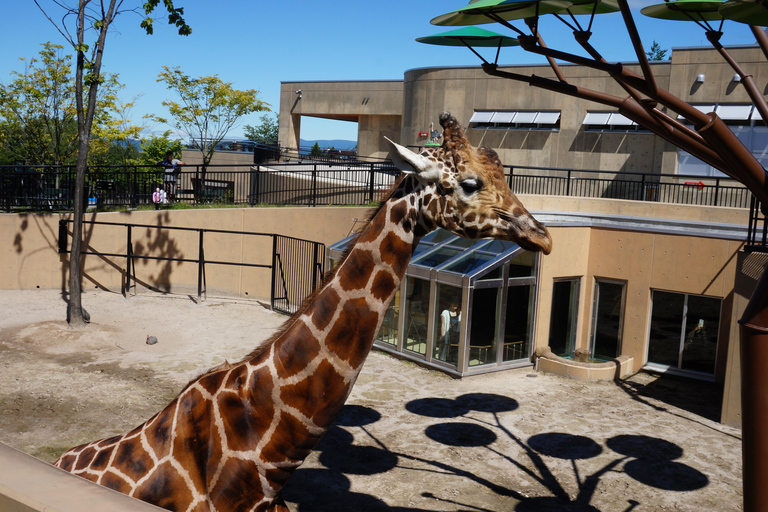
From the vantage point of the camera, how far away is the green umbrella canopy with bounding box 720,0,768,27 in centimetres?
417

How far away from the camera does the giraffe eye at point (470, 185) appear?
3936mm

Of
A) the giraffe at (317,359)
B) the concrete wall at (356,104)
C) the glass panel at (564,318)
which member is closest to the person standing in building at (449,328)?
the glass panel at (564,318)

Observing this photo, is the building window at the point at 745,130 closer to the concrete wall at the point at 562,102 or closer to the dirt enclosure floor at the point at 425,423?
the concrete wall at the point at 562,102

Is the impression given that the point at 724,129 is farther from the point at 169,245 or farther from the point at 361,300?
the point at 169,245

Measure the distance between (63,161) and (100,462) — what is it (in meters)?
27.6

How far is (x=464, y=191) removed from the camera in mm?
3953

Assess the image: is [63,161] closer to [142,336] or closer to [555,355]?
[142,336]

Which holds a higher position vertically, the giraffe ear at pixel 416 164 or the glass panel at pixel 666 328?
the giraffe ear at pixel 416 164

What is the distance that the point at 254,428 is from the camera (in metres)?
4.13

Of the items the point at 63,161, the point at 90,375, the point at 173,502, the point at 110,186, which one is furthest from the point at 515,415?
the point at 63,161

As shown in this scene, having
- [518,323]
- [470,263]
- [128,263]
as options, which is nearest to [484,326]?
[518,323]

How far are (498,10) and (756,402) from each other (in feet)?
12.3

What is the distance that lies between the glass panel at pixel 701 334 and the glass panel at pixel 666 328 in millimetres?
189

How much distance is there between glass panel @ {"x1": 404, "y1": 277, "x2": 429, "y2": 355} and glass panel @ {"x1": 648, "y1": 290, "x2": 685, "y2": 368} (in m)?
5.45
